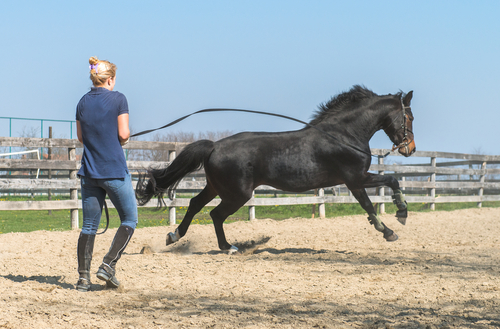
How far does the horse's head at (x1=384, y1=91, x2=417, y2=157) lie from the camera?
5836 millimetres

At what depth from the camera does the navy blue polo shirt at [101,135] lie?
10.6 ft

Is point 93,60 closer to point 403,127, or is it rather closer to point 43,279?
point 43,279

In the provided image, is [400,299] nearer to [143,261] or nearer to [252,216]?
[143,261]

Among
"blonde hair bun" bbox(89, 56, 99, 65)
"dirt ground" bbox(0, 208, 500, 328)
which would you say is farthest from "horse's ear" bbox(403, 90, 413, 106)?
"blonde hair bun" bbox(89, 56, 99, 65)

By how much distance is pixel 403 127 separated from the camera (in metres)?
5.86

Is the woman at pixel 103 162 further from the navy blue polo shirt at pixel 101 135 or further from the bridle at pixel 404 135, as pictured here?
the bridle at pixel 404 135

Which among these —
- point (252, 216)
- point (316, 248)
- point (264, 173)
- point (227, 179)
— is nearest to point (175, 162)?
point (227, 179)

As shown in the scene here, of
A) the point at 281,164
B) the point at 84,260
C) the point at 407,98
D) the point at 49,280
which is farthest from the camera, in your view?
the point at 407,98

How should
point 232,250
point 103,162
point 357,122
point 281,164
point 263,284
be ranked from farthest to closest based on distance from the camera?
point 357,122 < point 232,250 < point 281,164 < point 263,284 < point 103,162

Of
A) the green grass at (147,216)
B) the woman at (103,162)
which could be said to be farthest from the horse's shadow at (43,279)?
→ the green grass at (147,216)

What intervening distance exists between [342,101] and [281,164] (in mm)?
1307

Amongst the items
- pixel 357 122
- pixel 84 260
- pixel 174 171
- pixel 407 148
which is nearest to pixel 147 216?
pixel 174 171

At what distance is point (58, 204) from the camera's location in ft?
25.1

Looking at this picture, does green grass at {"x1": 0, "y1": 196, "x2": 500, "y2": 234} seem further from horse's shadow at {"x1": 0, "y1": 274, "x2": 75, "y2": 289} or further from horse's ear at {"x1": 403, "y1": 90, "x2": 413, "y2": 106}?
horse's ear at {"x1": 403, "y1": 90, "x2": 413, "y2": 106}
